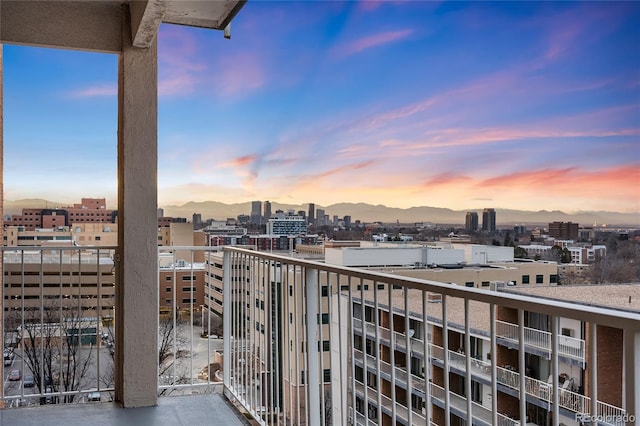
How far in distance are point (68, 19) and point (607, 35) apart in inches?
537

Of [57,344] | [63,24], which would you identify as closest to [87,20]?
[63,24]

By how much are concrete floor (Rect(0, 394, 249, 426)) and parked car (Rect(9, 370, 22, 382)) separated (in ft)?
1.32

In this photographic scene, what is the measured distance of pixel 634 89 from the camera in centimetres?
1149

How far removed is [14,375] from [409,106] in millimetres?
13258

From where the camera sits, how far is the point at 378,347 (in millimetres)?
1899

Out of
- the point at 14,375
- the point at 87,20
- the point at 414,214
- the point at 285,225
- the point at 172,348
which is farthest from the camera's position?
the point at 414,214

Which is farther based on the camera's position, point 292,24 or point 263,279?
point 292,24

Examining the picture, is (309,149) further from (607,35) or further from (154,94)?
(154,94)

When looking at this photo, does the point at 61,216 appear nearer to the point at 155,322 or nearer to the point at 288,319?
the point at 155,322

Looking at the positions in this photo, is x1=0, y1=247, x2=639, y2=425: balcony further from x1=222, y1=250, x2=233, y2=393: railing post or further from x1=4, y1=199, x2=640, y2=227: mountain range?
x1=4, y1=199, x2=640, y2=227: mountain range

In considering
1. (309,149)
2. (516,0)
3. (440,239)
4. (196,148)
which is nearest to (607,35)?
(516,0)

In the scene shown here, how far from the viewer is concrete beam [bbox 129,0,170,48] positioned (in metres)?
3.03

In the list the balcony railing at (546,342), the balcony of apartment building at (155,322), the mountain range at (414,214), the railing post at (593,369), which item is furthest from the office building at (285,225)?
the railing post at (593,369)

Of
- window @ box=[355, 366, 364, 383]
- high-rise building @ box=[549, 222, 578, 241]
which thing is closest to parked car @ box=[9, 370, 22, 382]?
window @ box=[355, 366, 364, 383]
